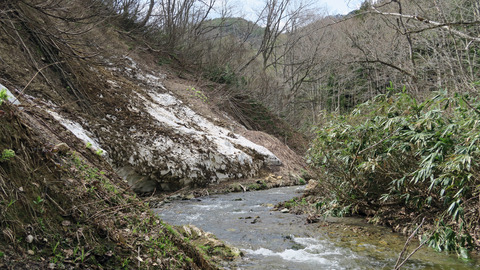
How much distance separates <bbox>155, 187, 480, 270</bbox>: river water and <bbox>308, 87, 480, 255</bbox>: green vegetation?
35cm

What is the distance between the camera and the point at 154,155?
8555 mm

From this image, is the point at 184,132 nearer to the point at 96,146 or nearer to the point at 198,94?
the point at 96,146

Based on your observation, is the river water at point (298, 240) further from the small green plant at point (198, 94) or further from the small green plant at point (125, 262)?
the small green plant at point (198, 94)

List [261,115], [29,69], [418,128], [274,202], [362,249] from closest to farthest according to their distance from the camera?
[418,128], [362,249], [29,69], [274,202], [261,115]

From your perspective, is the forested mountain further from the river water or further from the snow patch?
the river water

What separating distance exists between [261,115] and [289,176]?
6846 mm

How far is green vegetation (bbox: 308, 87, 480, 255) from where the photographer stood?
3.62 m

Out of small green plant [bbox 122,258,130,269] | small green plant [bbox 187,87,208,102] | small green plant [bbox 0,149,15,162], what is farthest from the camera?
small green plant [bbox 187,87,208,102]

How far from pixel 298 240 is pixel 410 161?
197 cm

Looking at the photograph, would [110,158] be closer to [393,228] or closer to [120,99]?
[120,99]

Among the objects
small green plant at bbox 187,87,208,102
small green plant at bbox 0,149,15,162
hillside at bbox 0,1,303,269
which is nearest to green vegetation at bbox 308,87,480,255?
hillside at bbox 0,1,303,269

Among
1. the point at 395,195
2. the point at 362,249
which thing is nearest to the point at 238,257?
the point at 362,249

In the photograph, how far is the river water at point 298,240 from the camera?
4004mm

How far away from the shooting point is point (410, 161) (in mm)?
4664
